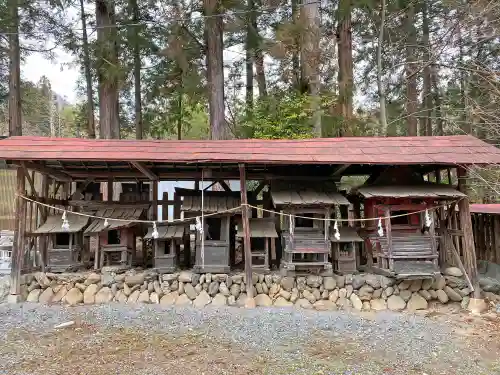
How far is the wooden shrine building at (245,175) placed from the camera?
6844 mm

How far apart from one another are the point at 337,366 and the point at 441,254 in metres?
4.69

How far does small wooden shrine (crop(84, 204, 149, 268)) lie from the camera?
301 inches

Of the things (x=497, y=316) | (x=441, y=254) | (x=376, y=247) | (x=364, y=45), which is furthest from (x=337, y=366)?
(x=364, y=45)

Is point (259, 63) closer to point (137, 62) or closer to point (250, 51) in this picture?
point (250, 51)

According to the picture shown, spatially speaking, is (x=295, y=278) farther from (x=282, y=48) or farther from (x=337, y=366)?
(x=282, y=48)

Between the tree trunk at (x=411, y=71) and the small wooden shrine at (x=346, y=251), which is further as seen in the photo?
the tree trunk at (x=411, y=71)

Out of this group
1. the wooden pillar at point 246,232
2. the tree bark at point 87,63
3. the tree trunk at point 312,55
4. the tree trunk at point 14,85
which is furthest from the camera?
the tree bark at point 87,63

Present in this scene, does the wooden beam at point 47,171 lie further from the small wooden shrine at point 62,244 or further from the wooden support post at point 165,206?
the wooden support post at point 165,206

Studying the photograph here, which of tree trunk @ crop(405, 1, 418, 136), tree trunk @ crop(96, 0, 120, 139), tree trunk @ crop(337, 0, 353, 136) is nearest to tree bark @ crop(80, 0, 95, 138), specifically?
tree trunk @ crop(96, 0, 120, 139)

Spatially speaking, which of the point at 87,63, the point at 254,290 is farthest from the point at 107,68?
the point at 254,290

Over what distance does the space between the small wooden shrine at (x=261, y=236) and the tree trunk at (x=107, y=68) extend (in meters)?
6.75

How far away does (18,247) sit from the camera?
7.11m

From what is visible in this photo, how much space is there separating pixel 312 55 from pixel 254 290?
8122 mm

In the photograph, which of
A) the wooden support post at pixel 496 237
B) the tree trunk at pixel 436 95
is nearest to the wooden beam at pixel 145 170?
the wooden support post at pixel 496 237
